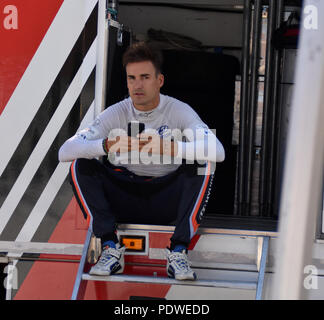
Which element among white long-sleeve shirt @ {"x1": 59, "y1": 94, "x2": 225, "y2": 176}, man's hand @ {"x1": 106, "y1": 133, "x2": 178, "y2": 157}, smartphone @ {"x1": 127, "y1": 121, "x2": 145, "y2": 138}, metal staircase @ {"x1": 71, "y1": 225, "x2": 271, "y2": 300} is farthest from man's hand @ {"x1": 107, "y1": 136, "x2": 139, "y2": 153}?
metal staircase @ {"x1": 71, "y1": 225, "x2": 271, "y2": 300}

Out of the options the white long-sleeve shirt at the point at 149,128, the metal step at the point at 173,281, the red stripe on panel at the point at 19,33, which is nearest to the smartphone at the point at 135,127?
the white long-sleeve shirt at the point at 149,128

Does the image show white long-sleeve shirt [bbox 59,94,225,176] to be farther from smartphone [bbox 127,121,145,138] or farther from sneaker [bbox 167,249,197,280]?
sneaker [bbox 167,249,197,280]

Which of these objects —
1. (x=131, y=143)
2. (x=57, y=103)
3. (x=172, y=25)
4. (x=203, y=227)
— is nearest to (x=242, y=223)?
(x=203, y=227)

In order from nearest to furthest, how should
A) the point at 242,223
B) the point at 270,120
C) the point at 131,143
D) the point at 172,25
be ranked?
the point at 131,143 → the point at 242,223 → the point at 270,120 → the point at 172,25

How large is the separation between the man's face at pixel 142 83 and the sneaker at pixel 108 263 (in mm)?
683

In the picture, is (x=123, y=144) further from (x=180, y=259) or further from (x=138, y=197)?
(x=180, y=259)

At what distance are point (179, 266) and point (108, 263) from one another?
0.30 metres

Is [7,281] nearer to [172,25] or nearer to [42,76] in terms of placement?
[42,76]

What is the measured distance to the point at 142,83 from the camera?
2496 mm

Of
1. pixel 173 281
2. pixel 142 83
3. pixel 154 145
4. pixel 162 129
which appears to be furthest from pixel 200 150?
pixel 173 281

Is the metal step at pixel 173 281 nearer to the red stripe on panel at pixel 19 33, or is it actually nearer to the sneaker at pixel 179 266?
the sneaker at pixel 179 266

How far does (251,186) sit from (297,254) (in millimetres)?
2787

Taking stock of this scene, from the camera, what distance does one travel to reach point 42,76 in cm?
253

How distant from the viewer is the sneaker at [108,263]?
226 centimetres
